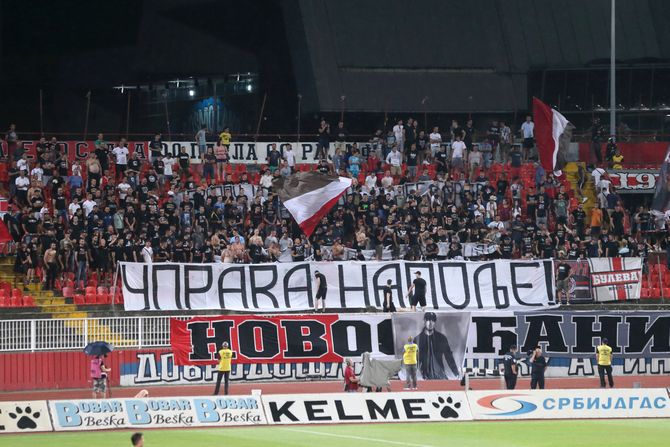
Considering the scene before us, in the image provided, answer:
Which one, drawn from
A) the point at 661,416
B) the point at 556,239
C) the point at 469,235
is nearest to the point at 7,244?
the point at 469,235

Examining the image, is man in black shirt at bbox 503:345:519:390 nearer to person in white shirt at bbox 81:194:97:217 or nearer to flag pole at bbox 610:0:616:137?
person in white shirt at bbox 81:194:97:217

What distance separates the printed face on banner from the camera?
3747cm

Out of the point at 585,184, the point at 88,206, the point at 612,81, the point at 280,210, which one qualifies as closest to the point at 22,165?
the point at 88,206

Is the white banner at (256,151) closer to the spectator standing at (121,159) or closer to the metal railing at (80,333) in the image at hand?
the spectator standing at (121,159)

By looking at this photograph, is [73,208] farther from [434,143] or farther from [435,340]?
[434,143]

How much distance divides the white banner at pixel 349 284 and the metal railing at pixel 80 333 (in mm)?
1377

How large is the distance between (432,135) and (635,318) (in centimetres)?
1391

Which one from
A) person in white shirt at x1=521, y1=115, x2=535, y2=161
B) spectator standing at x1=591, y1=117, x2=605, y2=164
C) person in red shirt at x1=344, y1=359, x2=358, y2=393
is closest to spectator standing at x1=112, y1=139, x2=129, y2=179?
person in red shirt at x1=344, y1=359, x2=358, y2=393

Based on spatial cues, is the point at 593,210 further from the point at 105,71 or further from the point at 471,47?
the point at 105,71

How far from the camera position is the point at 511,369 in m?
34.3

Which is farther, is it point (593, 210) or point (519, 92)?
point (519, 92)

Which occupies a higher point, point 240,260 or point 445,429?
point 240,260

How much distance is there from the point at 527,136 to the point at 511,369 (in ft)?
60.2

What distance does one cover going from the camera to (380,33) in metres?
54.7
